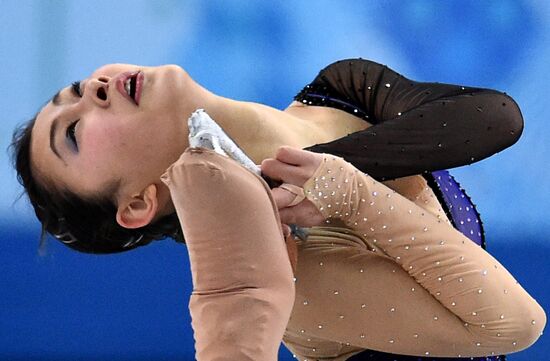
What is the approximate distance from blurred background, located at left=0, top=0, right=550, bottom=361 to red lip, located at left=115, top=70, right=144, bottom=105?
89cm

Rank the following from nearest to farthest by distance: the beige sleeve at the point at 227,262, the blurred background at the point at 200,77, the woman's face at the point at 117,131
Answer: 1. the beige sleeve at the point at 227,262
2. the woman's face at the point at 117,131
3. the blurred background at the point at 200,77

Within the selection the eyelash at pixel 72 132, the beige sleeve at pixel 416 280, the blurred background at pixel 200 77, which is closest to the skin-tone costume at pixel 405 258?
the beige sleeve at pixel 416 280

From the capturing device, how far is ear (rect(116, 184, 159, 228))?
3.78ft

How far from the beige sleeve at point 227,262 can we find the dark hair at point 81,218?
351mm

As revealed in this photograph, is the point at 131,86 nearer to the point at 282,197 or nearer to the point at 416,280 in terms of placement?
the point at 282,197

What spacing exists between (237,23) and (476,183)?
618 millimetres

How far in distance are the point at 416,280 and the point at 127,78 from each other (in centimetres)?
42

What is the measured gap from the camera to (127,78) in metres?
1.15

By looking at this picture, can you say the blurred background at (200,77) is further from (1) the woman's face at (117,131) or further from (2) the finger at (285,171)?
(2) the finger at (285,171)

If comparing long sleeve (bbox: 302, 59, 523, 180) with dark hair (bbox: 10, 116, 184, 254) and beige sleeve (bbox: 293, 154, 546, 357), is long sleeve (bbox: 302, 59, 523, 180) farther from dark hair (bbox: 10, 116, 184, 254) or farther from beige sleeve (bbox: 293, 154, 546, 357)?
dark hair (bbox: 10, 116, 184, 254)

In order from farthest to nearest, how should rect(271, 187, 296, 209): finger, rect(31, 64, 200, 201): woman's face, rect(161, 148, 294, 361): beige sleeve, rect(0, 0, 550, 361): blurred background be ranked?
rect(0, 0, 550, 361): blurred background, rect(31, 64, 200, 201): woman's face, rect(271, 187, 296, 209): finger, rect(161, 148, 294, 361): beige sleeve

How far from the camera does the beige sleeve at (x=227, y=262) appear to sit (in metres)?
0.81

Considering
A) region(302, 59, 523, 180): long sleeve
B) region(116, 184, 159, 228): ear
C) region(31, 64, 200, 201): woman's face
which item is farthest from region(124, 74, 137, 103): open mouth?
region(302, 59, 523, 180): long sleeve

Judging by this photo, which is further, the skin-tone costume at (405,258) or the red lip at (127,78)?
the red lip at (127,78)
